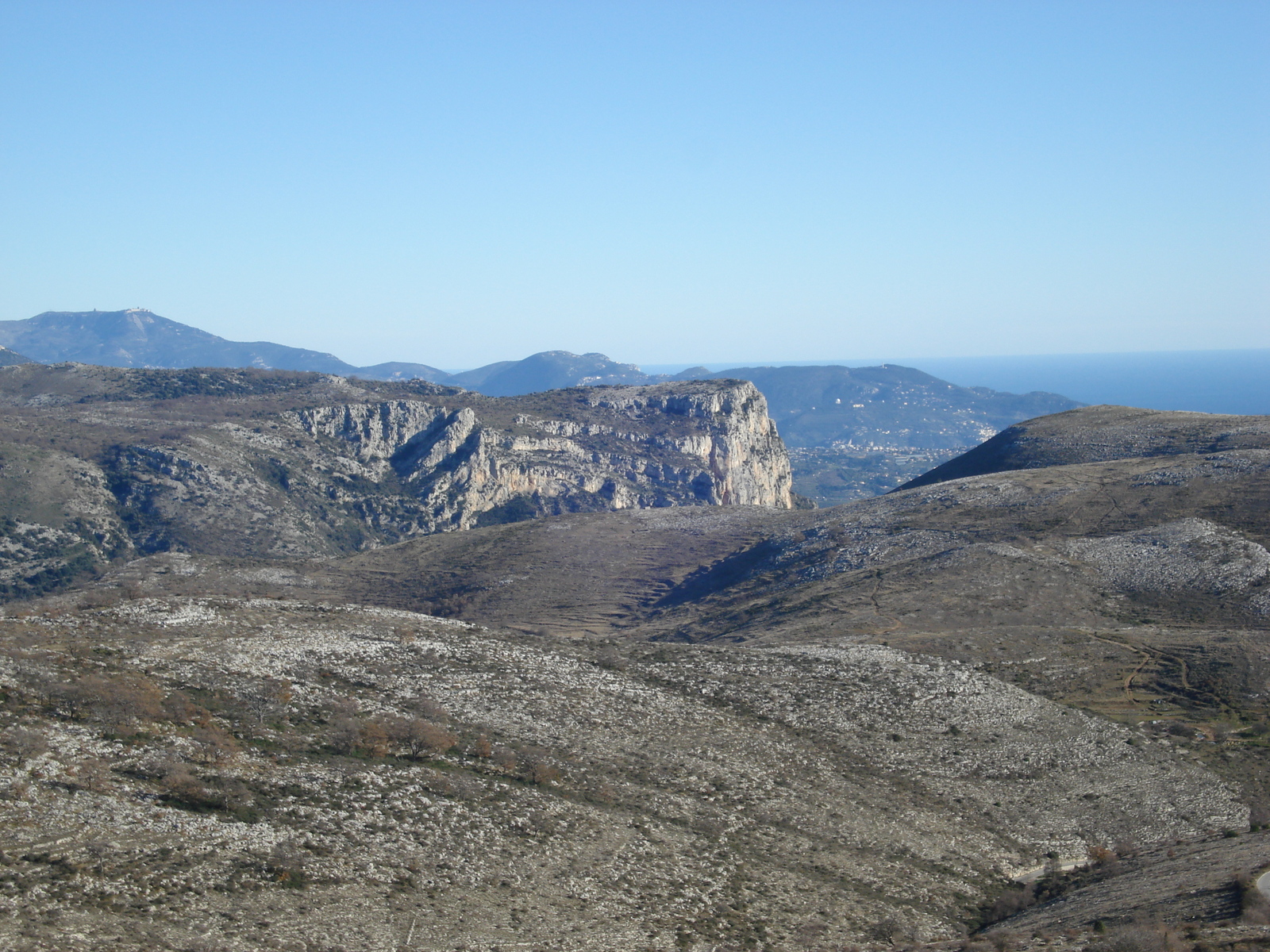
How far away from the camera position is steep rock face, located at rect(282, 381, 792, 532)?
166625mm

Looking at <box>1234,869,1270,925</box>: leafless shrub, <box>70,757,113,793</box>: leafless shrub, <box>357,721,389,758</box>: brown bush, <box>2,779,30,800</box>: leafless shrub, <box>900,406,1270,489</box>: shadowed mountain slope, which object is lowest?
<box>1234,869,1270,925</box>: leafless shrub

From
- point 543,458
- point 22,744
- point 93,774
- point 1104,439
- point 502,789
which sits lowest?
point 502,789

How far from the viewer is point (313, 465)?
6107 inches

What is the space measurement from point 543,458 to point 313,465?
41292mm

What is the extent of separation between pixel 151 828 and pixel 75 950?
509cm

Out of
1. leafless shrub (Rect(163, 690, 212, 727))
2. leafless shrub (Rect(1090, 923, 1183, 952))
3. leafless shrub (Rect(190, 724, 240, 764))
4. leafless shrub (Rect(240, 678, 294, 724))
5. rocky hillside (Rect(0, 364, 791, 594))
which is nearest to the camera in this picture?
leafless shrub (Rect(1090, 923, 1183, 952))

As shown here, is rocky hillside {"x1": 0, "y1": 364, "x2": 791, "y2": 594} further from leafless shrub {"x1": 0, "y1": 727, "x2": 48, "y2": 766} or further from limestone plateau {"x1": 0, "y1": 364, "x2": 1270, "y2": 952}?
leafless shrub {"x1": 0, "y1": 727, "x2": 48, "y2": 766}

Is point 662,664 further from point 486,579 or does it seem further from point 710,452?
point 710,452

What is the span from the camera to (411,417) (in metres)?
178

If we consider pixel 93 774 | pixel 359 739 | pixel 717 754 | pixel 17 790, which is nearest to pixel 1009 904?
→ pixel 717 754

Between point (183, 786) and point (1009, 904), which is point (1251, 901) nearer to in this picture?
point (1009, 904)

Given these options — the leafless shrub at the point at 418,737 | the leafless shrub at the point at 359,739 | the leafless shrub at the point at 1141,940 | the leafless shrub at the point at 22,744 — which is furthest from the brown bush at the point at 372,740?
the leafless shrub at the point at 1141,940

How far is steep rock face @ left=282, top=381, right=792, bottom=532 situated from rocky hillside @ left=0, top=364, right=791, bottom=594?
1.03 ft

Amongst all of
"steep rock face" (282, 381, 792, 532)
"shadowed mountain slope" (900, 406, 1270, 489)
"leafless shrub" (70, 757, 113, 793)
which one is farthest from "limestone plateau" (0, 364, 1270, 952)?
"steep rock face" (282, 381, 792, 532)
